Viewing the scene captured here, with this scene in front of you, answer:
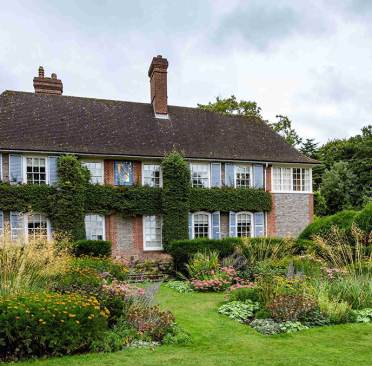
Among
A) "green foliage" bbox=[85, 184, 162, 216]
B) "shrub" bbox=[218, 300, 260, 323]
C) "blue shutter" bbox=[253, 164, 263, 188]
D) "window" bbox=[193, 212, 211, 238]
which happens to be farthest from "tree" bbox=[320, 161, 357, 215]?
"shrub" bbox=[218, 300, 260, 323]

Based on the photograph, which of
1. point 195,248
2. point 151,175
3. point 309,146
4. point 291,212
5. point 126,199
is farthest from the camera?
point 309,146

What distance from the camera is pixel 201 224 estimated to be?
20078 millimetres

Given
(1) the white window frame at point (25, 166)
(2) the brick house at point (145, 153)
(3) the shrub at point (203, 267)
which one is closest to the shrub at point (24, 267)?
(3) the shrub at point (203, 267)

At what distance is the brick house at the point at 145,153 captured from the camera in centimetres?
1770

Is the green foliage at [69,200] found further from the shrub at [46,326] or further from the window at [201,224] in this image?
the shrub at [46,326]

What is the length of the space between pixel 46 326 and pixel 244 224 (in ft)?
52.9

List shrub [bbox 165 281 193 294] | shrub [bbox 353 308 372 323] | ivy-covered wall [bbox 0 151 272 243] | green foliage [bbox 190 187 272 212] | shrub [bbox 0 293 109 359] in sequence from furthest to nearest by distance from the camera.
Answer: green foliage [bbox 190 187 272 212] < ivy-covered wall [bbox 0 151 272 243] < shrub [bbox 165 281 193 294] < shrub [bbox 353 308 372 323] < shrub [bbox 0 293 109 359]

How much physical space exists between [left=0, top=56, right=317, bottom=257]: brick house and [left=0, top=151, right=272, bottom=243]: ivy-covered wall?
0.51 m

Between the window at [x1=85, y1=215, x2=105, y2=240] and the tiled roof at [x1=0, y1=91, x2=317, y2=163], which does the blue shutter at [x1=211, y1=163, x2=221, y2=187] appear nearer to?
the tiled roof at [x1=0, y1=91, x2=317, y2=163]

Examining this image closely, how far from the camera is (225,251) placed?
48.0 feet

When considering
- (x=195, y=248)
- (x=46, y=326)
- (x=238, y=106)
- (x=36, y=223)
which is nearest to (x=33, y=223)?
(x=36, y=223)

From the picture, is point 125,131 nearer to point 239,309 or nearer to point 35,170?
point 35,170

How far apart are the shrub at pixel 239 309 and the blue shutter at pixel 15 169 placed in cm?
1202

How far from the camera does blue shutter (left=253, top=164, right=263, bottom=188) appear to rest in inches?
828
